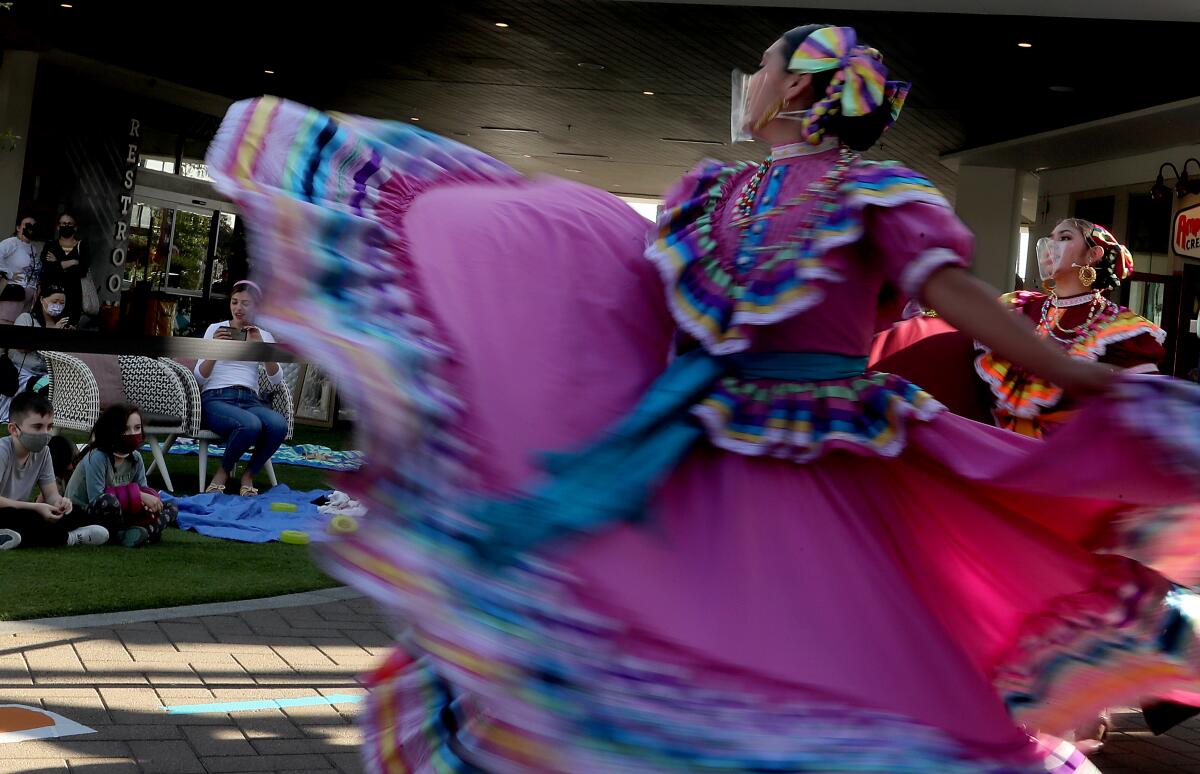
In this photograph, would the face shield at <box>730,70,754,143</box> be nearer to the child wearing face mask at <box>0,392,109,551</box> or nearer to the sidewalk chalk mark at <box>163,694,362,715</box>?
the sidewalk chalk mark at <box>163,694,362,715</box>

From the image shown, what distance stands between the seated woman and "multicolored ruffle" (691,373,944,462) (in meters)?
6.31

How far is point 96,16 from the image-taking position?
47.8ft

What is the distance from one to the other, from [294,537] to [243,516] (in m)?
0.67

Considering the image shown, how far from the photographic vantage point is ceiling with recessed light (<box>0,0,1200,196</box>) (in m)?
11.9

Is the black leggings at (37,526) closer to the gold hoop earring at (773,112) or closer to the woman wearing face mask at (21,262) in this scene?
the gold hoop earring at (773,112)

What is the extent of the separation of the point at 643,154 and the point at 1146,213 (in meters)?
8.13

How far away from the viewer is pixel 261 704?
369cm

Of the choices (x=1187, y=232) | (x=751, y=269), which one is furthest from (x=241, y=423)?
(x=1187, y=232)

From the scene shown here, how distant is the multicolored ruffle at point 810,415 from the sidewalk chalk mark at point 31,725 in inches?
79.7

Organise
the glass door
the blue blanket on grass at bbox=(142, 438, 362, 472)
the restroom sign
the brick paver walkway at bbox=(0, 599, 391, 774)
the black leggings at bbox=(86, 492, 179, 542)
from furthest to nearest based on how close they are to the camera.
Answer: the glass door
the restroom sign
the blue blanket on grass at bbox=(142, 438, 362, 472)
the black leggings at bbox=(86, 492, 179, 542)
the brick paver walkway at bbox=(0, 599, 391, 774)

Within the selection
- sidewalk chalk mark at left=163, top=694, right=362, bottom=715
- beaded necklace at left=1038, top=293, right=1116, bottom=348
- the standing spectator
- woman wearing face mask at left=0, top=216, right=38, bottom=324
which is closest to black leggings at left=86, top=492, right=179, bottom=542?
sidewalk chalk mark at left=163, top=694, right=362, bottom=715

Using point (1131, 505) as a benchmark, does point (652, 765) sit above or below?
below

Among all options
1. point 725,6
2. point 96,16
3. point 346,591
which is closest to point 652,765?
point 346,591

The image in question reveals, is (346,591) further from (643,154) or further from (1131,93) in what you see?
(643,154)
